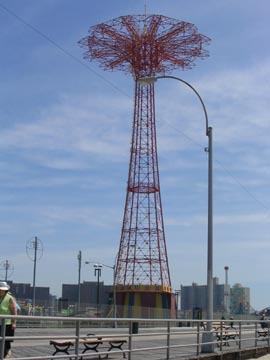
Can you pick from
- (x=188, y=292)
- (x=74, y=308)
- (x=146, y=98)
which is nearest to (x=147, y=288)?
(x=74, y=308)

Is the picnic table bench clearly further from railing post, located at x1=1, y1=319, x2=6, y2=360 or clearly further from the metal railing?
railing post, located at x1=1, y1=319, x2=6, y2=360

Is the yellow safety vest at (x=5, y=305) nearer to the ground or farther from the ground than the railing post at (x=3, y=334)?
farther from the ground

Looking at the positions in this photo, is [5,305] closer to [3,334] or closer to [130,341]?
[3,334]

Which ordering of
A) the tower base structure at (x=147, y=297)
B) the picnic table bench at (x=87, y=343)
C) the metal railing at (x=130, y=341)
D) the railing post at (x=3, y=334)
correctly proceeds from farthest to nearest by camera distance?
the tower base structure at (x=147, y=297), the picnic table bench at (x=87, y=343), the metal railing at (x=130, y=341), the railing post at (x=3, y=334)

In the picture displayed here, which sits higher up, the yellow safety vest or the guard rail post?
the yellow safety vest

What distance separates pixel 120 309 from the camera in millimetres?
57938

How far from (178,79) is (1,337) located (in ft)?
52.8

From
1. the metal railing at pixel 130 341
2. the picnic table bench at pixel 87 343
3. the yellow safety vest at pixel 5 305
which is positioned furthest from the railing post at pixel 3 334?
the picnic table bench at pixel 87 343

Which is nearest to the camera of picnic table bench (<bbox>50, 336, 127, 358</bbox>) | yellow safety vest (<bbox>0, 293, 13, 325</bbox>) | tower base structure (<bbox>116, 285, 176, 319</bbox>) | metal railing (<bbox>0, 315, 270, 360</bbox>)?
yellow safety vest (<bbox>0, 293, 13, 325</bbox>)

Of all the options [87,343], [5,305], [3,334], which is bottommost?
[87,343]

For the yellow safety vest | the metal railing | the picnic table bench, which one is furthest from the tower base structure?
the yellow safety vest

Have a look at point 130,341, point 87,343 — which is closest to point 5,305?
point 87,343

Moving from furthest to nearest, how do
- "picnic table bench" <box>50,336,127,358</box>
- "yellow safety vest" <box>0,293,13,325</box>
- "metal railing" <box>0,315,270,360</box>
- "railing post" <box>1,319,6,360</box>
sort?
"picnic table bench" <box>50,336,127,358</box>, "metal railing" <box>0,315,270,360</box>, "yellow safety vest" <box>0,293,13,325</box>, "railing post" <box>1,319,6,360</box>

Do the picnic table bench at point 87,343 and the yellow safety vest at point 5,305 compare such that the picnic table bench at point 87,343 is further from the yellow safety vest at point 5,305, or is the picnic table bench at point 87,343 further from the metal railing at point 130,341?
the yellow safety vest at point 5,305
